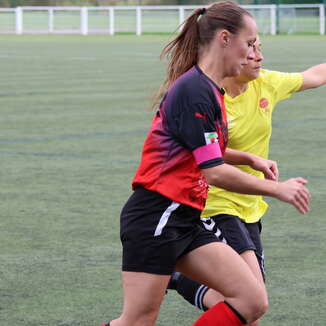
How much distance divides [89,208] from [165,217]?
14.2 ft

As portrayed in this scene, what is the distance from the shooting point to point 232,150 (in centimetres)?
533

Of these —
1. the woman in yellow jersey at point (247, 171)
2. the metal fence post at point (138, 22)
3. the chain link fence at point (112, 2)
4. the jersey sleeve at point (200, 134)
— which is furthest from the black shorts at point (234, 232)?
the metal fence post at point (138, 22)

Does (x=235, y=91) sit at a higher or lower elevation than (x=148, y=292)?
higher

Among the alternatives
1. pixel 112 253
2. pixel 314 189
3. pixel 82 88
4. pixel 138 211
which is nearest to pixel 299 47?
pixel 82 88

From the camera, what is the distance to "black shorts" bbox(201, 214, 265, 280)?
5.42 metres

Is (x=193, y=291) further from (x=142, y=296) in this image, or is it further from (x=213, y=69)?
(x=213, y=69)

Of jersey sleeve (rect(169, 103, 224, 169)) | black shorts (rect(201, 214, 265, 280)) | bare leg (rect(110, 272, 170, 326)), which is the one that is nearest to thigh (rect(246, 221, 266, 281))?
black shorts (rect(201, 214, 265, 280))

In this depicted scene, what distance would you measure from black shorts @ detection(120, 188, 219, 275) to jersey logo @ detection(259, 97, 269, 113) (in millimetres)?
1212

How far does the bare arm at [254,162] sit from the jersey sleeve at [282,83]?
0.78 meters

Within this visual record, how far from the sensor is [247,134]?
572cm

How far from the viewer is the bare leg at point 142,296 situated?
15.2ft

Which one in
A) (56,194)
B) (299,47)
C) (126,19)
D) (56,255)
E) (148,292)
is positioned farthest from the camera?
(126,19)

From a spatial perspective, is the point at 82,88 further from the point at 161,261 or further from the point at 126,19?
the point at 126,19

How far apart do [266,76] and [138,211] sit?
1.57 meters
